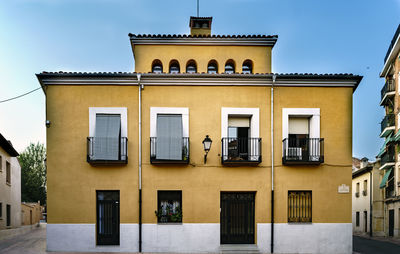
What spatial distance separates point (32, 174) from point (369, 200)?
40.1m

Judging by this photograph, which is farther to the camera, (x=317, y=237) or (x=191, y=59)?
(x=191, y=59)

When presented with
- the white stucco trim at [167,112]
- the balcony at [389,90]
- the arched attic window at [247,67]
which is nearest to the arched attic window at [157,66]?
the white stucco trim at [167,112]

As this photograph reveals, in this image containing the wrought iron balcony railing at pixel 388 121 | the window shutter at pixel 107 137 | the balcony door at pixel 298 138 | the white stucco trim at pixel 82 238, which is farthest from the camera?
the wrought iron balcony railing at pixel 388 121

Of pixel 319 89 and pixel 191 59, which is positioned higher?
pixel 191 59

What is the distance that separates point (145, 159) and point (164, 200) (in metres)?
1.69

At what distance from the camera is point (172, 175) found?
511 inches

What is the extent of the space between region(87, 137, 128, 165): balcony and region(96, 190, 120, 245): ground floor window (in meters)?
1.27

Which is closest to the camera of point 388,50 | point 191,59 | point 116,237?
point 116,237

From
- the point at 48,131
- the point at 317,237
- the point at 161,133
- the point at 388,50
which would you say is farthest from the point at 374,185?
the point at 48,131

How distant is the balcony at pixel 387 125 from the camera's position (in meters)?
27.5

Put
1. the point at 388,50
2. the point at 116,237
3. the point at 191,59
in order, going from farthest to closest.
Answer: the point at 388,50 < the point at 191,59 < the point at 116,237

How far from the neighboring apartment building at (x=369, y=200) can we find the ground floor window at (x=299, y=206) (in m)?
16.7

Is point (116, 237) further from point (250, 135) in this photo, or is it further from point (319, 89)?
point (319, 89)

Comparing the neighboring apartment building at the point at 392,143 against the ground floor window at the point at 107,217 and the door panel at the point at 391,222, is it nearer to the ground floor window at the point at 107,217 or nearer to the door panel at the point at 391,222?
the door panel at the point at 391,222
